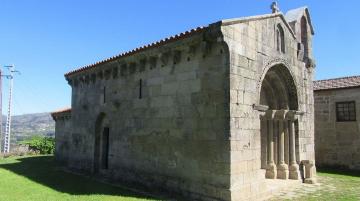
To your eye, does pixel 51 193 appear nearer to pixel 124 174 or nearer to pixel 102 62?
pixel 124 174

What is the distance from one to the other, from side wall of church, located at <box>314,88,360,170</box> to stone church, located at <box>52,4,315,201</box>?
13.6 feet

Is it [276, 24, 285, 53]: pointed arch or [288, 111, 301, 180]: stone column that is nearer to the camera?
[276, 24, 285, 53]: pointed arch

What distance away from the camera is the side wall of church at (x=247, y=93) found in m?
7.65

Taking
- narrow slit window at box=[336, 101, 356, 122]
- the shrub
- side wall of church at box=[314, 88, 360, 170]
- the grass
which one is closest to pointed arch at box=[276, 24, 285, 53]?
the grass

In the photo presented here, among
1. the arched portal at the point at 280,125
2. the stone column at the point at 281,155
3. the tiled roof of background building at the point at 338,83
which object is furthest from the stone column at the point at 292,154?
the tiled roof of background building at the point at 338,83

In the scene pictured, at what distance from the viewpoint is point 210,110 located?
26.2ft

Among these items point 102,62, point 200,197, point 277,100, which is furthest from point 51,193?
point 277,100

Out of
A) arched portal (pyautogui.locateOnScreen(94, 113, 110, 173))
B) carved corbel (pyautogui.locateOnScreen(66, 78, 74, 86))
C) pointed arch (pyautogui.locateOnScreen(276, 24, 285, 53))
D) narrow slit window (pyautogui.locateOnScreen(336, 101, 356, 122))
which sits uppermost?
pointed arch (pyautogui.locateOnScreen(276, 24, 285, 53))

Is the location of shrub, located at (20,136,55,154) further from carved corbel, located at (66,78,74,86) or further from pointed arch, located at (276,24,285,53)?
pointed arch, located at (276,24,285,53)

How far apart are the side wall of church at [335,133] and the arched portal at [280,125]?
5448 mm

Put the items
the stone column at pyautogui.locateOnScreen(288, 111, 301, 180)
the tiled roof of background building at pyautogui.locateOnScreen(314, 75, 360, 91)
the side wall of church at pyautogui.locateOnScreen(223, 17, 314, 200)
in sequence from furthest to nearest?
the tiled roof of background building at pyautogui.locateOnScreen(314, 75, 360, 91), the stone column at pyautogui.locateOnScreen(288, 111, 301, 180), the side wall of church at pyautogui.locateOnScreen(223, 17, 314, 200)

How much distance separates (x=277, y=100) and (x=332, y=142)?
617 centimetres

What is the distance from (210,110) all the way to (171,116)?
1511 millimetres

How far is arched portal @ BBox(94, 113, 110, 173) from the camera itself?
41.4 ft
